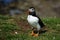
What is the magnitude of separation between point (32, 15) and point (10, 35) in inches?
53.1

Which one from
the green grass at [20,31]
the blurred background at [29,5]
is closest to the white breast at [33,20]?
the green grass at [20,31]

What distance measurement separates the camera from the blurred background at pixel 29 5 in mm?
24797

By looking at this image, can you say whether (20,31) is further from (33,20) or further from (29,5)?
(29,5)

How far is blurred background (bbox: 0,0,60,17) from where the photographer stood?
24797mm

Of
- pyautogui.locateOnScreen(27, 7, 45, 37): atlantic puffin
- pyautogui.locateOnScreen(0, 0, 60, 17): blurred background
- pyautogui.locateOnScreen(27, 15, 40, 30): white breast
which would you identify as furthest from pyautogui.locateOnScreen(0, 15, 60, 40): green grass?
pyautogui.locateOnScreen(0, 0, 60, 17): blurred background

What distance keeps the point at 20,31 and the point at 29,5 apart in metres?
14.1

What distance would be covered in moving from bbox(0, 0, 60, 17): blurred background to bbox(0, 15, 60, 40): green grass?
1055cm

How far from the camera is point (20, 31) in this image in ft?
39.9

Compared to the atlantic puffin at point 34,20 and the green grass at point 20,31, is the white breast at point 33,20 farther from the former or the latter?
the green grass at point 20,31

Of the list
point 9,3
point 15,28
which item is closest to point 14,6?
point 9,3

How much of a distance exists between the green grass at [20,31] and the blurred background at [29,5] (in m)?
10.5

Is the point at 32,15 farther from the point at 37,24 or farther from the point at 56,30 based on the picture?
the point at 56,30

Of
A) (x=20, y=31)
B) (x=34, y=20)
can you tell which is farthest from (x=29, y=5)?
(x=34, y=20)

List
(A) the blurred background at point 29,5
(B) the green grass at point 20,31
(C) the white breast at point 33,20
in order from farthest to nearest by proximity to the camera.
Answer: (A) the blurred background at point 29,5, (B) the green grass at point 20,31, (C) the white breast at point 33,20
